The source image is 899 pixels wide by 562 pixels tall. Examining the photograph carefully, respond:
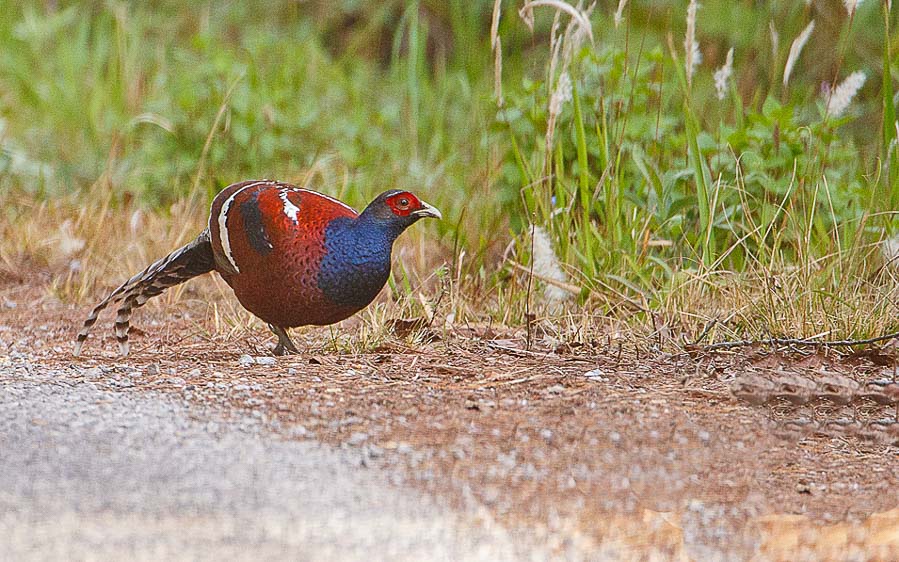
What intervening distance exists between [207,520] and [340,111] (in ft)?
16.2

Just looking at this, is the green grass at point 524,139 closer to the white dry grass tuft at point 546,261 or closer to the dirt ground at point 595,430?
the white dry grass tuft at point 546,261

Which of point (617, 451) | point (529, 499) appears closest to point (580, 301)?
point (617, 451)

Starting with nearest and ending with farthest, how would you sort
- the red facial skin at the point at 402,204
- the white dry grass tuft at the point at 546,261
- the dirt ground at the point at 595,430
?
the dirt ground at the point at 595,430
the red facial skin at the point at 402,204
the white dry grass tuft at the point at 546,261

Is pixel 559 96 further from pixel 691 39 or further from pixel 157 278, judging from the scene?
pixel 157 278

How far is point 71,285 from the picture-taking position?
496 centimetres

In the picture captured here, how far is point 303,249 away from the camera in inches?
136

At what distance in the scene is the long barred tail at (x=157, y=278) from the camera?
384 cm

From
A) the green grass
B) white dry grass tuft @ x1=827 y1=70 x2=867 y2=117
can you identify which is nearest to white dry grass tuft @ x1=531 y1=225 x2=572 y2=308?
the green grass

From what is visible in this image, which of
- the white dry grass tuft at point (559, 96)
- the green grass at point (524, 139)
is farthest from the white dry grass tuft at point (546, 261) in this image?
the white dry grass tuft at point (559, 96)

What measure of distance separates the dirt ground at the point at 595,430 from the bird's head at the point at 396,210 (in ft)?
1.25

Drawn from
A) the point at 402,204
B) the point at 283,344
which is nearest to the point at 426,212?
the point at 402,204

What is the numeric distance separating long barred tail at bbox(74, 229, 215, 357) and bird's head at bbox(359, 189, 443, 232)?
60 cm

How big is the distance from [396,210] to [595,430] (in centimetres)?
108

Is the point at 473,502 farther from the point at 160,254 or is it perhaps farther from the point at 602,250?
the point at 160,254
